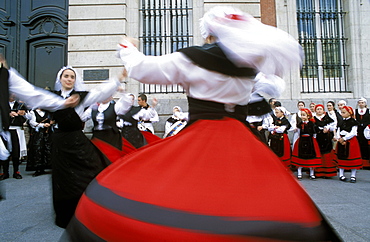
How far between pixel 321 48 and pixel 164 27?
5.08 meters

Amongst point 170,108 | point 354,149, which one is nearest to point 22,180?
point 170,108

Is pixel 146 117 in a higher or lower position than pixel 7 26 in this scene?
lower

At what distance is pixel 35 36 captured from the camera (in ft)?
29.9

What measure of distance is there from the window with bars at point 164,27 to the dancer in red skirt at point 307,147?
393cm

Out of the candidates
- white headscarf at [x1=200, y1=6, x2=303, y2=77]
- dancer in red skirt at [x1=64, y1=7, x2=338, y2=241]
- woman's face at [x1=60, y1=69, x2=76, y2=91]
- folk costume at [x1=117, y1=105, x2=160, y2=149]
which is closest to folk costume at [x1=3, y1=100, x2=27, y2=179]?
folk costume at [x1=117, y1=105, x2=160, y2=149]

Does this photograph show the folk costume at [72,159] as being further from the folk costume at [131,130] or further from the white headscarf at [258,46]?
the folk costume at [131,130]

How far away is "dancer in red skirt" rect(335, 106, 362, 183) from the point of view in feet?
21.3

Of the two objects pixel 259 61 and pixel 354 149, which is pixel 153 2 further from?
pixel 259 61

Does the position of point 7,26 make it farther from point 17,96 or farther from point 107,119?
point 17,96

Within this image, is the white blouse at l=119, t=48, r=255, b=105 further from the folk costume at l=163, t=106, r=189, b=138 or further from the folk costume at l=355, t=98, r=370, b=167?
the folk costume at l=355, t=98, r=370, b=167

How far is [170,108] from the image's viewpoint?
9.02 m

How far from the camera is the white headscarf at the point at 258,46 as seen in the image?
155cm

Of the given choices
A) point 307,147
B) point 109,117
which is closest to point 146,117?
point 109,117

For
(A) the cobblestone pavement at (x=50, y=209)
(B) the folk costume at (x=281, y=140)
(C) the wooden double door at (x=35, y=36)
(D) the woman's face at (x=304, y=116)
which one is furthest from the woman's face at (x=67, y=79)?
(C) the wooden double door at (x=35, y=36)
